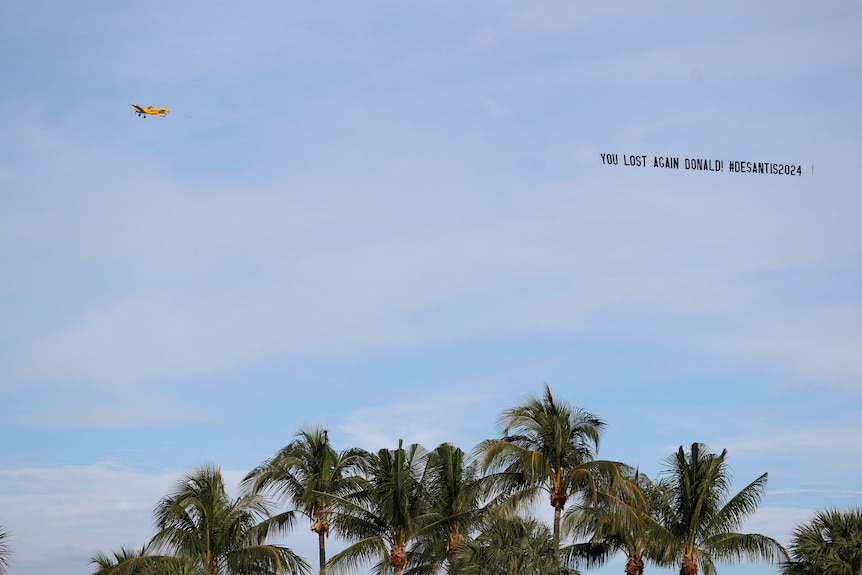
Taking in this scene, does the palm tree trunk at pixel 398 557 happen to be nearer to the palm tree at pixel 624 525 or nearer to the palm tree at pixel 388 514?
the palm tree at pixel 388 514

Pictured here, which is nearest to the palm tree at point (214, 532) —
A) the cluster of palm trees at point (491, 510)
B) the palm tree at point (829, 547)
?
the cluster of palm trees at point (491, 510)

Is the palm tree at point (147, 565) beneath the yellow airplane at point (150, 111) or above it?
beneath

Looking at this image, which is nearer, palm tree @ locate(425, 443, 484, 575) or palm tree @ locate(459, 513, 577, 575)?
palm tree @ locate(459, 513, 577, 575)

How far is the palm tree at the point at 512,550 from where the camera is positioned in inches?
1738

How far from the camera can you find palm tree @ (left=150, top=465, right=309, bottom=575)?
176ft

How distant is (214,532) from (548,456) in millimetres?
15662

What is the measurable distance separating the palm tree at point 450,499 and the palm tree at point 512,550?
9162 millimetres

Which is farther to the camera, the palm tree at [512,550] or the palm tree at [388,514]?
the palm tree at [388,514]

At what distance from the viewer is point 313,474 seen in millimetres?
59812

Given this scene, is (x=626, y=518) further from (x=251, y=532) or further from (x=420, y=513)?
(x=251, y=532)

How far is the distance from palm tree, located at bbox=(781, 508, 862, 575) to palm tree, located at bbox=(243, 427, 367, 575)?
21.7m

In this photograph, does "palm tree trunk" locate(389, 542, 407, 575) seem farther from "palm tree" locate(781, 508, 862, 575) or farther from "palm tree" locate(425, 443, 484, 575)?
"palm tree" locate(781, 508, 862, 575)

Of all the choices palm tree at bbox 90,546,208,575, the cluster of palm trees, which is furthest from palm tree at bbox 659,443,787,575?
palm tree at bbox 90,546,208,575

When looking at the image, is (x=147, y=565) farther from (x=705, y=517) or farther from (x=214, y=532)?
(x=705, y=517)
